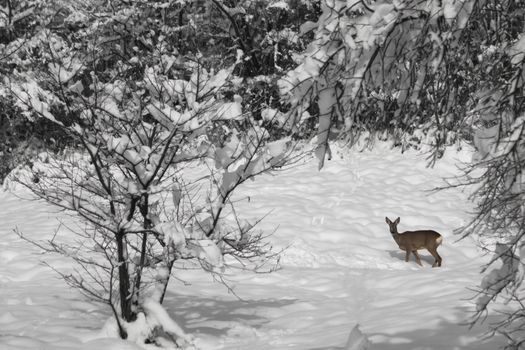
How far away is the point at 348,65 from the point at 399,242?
7252 millimetres

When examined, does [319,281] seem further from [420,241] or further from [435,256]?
[435,256]

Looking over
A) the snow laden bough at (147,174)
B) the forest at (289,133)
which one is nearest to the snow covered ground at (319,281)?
the forest at (289,133)

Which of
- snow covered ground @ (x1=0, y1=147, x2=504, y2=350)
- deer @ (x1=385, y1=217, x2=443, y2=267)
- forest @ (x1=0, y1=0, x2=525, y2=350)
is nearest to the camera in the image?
forest @ (x1=0, y1=0, x2=525, y2=350)

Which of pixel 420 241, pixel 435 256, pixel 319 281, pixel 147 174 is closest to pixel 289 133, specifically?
pixel 147 174

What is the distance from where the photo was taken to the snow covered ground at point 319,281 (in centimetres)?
643

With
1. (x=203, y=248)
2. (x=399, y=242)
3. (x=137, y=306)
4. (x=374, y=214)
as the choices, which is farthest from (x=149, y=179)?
(x=374, y=214)

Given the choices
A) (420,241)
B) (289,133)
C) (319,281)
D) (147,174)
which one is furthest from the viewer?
(420,241)

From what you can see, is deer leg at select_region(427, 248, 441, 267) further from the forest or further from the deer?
the forest

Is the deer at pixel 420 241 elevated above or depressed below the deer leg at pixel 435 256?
above

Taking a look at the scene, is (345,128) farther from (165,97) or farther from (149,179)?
(165,97)

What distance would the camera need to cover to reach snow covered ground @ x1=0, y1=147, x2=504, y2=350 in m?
6.43

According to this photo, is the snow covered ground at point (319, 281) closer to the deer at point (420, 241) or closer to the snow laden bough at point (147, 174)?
the deer at point (420, 241)

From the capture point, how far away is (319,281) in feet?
31.4

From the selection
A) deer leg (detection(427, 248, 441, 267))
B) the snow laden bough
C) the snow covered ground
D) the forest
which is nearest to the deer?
deer leg (detection(427, 248, 441, 267))
